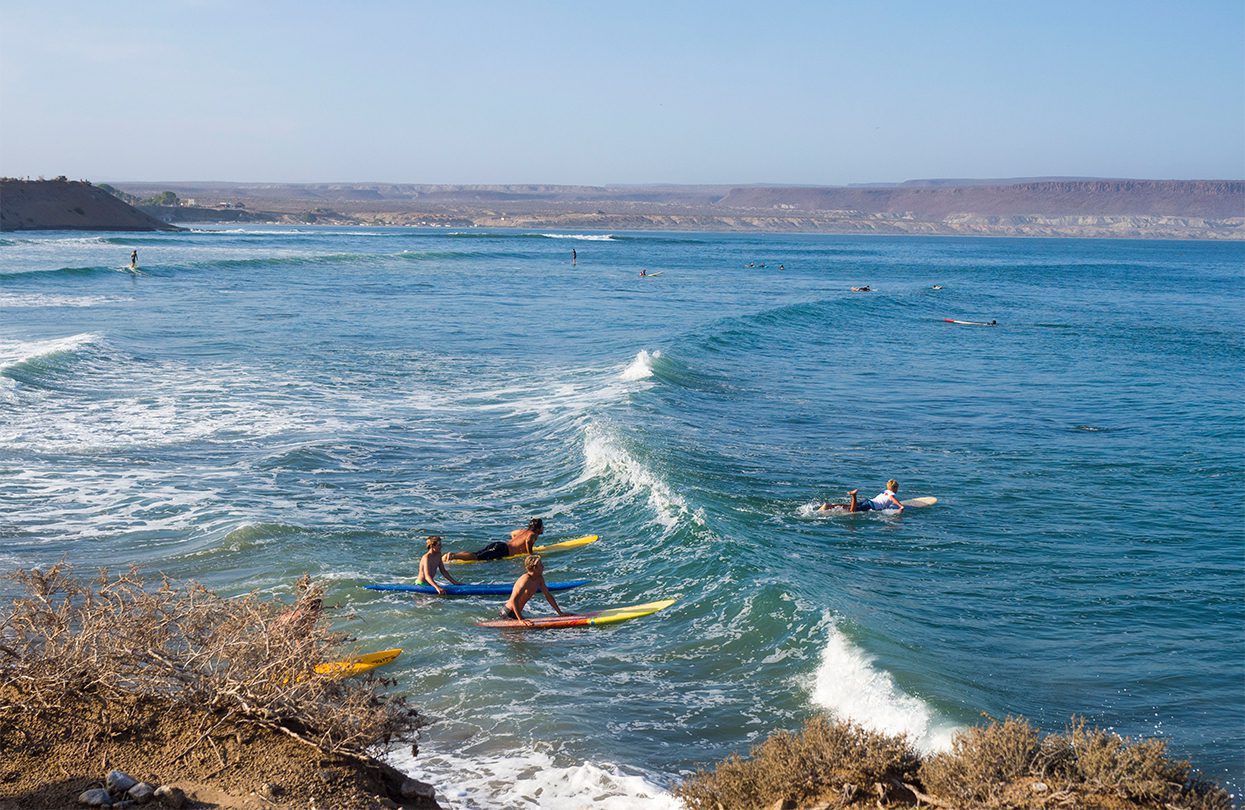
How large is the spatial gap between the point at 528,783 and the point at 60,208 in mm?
105825

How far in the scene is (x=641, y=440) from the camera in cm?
2097

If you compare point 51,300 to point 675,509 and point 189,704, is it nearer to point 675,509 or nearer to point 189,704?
point 675,509

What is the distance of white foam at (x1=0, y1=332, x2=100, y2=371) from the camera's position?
27188 millimetres

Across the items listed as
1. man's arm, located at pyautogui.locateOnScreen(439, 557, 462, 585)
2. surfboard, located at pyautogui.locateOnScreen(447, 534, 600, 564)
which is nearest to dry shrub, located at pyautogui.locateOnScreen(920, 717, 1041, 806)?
man's arm, located at pyautogui.locateOnScreen(439, 557, 462, 585)

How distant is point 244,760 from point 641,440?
1437 cm

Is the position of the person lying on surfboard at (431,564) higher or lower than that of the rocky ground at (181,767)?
lower

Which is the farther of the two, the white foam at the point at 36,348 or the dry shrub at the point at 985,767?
the white foam at the point at 36,348

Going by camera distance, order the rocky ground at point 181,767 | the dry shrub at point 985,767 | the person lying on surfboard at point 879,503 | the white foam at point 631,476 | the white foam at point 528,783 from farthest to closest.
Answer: the person lying on surfboard at point 879,503, the white foam at point 631,476, the white foam at point 528,783, the rocky ground at point 181,767, the dry shrub at point 985,767

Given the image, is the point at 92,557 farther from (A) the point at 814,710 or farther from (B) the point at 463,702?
(A) the point at 814,710

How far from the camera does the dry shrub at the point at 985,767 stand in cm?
646

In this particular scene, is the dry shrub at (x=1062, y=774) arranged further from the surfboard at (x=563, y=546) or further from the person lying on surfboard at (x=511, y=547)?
the surfboard at (x=563, y=546)

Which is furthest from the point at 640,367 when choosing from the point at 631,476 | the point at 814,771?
the point at 814,771

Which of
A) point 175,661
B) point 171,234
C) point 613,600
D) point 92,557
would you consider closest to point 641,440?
point 613,600

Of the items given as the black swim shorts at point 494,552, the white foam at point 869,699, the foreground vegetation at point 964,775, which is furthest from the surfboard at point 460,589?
the foreground vegetation at point 964,775
